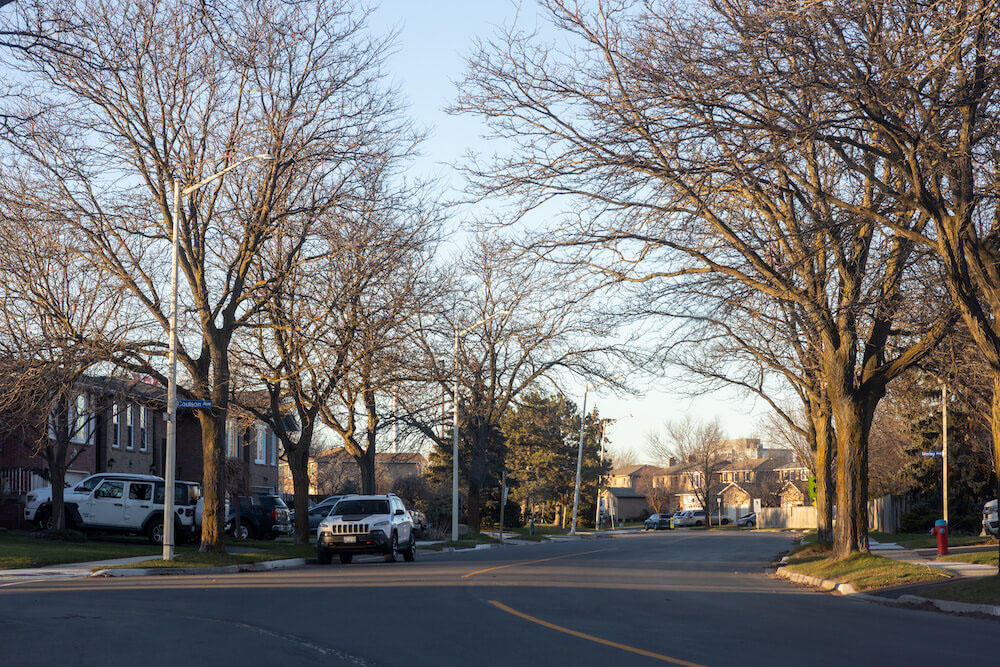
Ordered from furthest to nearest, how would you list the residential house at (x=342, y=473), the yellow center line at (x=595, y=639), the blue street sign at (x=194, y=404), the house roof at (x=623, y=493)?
the house roof at (x=623, y=493) < the residential house at (x=342, y=473) < the blue street sign at (x=194, y=404) < the yellow center line at (x=595, y=639)

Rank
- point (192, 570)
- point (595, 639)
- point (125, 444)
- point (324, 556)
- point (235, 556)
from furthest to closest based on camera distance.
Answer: point (125, 444)
point (324, 556)
point (235, 556)
point (192, 570)
point (595, 639)

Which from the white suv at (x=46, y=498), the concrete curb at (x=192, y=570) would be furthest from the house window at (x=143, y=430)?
the concrete curb at (x=192, y=570)

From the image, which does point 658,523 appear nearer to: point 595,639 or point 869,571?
point 869,571

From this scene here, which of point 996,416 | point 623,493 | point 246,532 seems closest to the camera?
point 996,416

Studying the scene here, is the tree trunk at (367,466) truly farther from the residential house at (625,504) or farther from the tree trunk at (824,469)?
the residential house at (625,504)

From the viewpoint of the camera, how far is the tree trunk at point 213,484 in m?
25.3

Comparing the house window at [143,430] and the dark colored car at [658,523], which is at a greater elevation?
the house window at [143,430]

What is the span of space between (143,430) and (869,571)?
110 ft

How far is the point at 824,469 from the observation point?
97.3 feet

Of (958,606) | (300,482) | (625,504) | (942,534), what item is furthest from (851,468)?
(625,504)

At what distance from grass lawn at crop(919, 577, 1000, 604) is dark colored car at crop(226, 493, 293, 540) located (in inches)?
1003

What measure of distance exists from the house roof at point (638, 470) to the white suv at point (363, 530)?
121961 millimetres

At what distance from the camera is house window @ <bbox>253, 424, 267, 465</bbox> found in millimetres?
58469

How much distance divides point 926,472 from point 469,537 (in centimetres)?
2122
